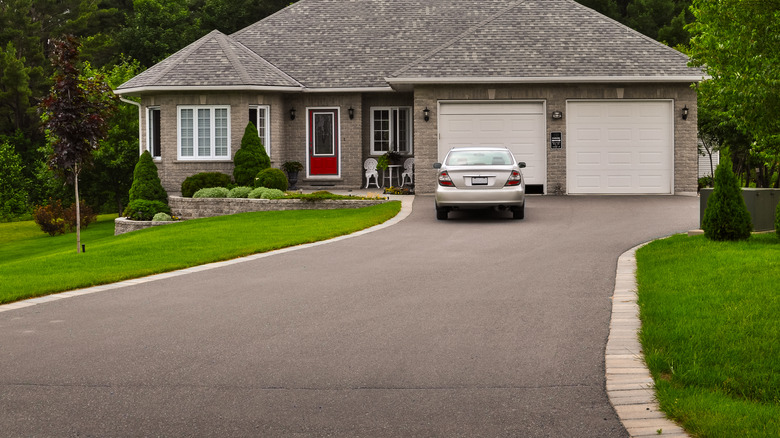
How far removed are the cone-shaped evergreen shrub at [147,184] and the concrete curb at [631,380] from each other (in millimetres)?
19449

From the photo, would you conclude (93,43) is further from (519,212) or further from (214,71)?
(519,212)

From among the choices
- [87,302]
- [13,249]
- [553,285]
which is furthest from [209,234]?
[13,249]

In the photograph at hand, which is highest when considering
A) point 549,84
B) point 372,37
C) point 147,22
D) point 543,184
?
point 147,22

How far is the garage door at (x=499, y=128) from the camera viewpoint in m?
26.6

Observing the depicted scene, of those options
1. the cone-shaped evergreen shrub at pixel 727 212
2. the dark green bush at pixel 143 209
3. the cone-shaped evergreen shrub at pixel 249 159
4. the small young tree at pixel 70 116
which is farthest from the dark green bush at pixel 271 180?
the cone-shaped evergreen shrub at pixel 727 212

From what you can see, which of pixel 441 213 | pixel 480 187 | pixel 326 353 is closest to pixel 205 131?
pixel 441 213

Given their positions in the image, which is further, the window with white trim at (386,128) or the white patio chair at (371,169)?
the window with white trim at (386,128)

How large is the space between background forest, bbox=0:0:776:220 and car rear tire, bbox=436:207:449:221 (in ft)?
68.1

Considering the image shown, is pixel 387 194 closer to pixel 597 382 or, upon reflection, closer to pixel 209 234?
pixel 209 234

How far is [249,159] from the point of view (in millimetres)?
27297

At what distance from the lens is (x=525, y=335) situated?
8242 millimetres

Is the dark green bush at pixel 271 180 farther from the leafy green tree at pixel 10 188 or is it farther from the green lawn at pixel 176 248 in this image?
the leafy green tree at pixel 10 188

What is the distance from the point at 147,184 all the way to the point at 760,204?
17.3 meters

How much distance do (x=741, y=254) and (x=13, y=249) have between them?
22.3 m
